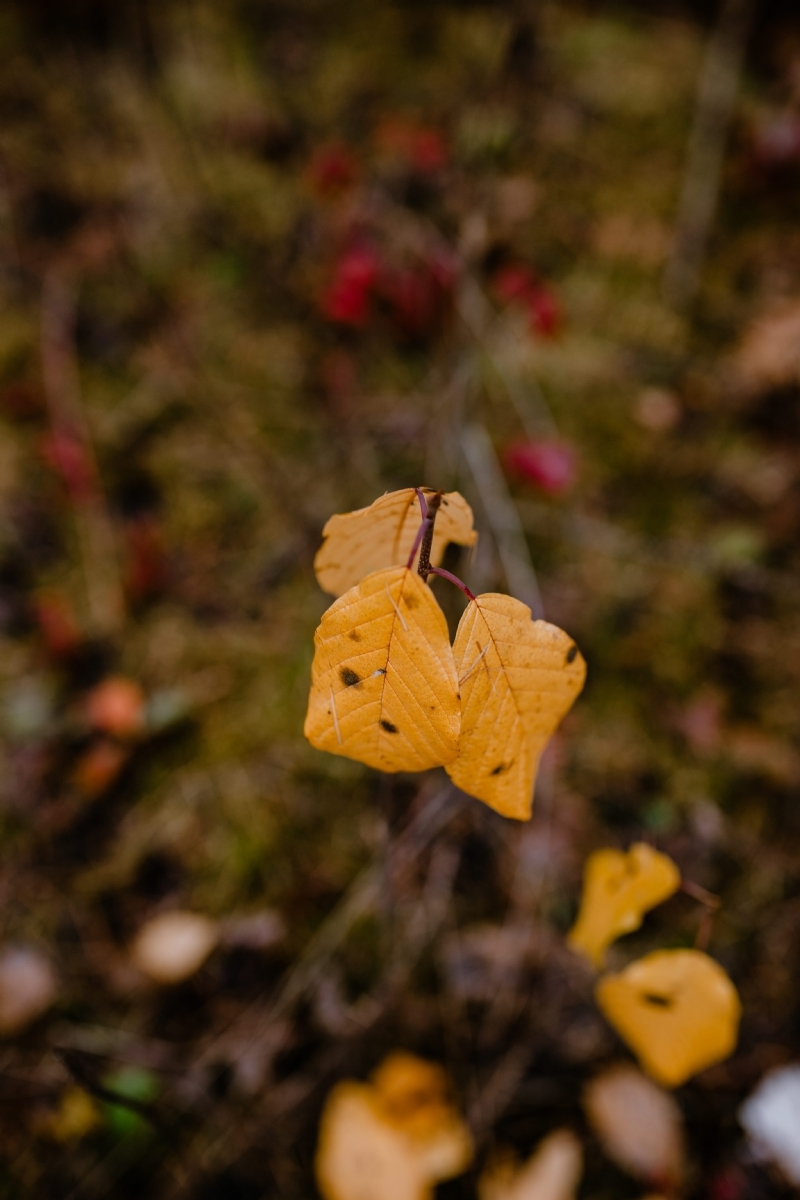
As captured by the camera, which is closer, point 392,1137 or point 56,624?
point 392,1137

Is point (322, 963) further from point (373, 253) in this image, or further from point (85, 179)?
point (85, 179)

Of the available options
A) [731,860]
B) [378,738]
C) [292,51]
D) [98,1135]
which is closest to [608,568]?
[731,860]

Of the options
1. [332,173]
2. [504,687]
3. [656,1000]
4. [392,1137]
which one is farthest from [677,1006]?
[332,173]

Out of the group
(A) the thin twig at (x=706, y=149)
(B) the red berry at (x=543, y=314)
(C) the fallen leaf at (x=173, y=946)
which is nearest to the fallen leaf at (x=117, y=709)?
(C) the fallen leaf at (x=173, y=946)

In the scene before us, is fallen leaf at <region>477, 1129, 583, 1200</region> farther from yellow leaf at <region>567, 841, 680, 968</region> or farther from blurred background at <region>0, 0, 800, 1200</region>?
yellow leaf at <region>567, 841, 680, 968</region>

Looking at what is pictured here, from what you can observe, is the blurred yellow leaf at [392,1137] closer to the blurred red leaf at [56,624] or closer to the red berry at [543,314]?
the blurred red leaf at [56,624]

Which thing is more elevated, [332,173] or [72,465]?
[332,173]

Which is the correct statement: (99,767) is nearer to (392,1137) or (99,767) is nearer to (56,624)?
(56,624)

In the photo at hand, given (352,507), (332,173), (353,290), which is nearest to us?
(352,507)
